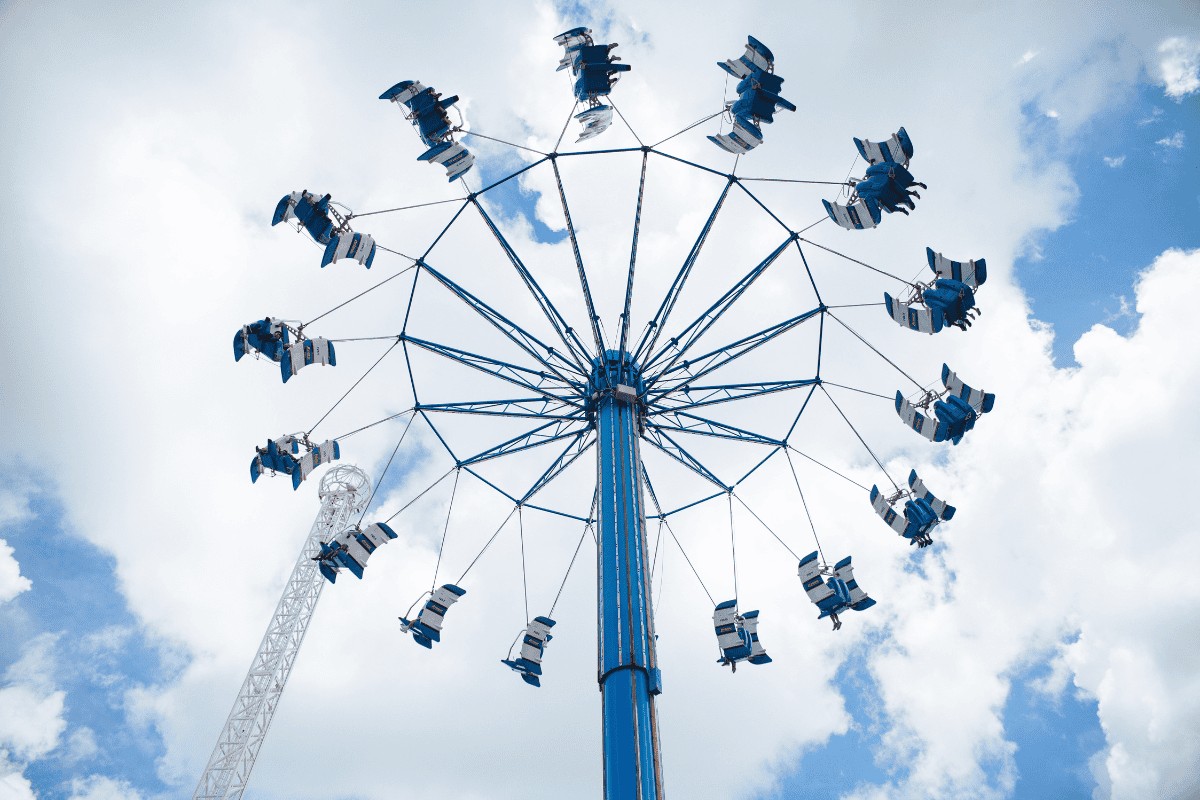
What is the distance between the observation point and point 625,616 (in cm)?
1593

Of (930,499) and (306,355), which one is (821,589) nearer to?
(930,499)

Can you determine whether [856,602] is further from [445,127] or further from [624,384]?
[445,127]

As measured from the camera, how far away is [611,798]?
13578 millimetres

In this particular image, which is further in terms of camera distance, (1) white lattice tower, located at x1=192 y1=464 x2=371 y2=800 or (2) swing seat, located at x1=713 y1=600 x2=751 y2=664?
(1) white lattice tower, located at x1=192 y1=464 x2=371 y2=800

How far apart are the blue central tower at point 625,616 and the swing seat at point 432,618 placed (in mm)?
7707

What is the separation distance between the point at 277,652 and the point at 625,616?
1757 inches

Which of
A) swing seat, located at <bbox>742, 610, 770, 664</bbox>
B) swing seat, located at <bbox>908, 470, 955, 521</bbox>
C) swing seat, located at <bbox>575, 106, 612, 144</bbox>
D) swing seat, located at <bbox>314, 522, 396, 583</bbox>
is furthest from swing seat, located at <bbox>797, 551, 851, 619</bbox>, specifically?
swing seat, located at <bbox>575, 106, 612, 144</bbox>

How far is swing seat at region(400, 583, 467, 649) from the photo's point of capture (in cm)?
2333

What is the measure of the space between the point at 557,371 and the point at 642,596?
26.3 ft

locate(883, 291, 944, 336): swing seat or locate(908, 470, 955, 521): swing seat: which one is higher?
locate(883, 291, 944, 336): swing seat

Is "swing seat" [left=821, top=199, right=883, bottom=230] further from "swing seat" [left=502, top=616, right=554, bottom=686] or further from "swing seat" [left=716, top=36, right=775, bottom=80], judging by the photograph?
"swing seat" [left=502, top=616, right=554, bottom=686]

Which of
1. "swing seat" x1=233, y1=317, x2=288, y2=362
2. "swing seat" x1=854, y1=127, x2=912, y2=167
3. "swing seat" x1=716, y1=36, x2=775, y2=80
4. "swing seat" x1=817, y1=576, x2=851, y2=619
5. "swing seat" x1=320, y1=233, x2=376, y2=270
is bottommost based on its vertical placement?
"swing seat" x1=817, y1=576, x2=851, y2=619

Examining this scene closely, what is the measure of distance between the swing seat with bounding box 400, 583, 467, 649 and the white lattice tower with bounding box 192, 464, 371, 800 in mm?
22834

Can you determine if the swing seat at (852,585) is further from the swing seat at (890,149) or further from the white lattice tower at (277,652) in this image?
the white lattice tower at (277,652)
